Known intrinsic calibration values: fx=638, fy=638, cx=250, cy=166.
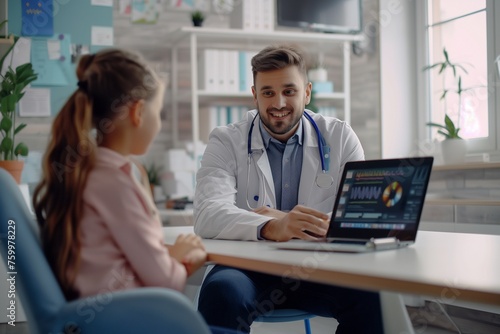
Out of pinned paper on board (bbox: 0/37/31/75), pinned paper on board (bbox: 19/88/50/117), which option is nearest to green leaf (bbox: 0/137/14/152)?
pinned paper on board (bbox: 19/88/50/117)

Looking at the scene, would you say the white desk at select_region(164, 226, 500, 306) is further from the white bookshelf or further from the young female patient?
the white bookshelf

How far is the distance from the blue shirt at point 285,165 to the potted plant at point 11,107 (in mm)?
1671

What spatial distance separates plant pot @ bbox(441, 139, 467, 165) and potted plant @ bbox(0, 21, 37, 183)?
2.24 metres

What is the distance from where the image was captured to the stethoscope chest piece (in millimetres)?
2056

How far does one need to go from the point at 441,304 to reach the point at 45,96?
8.24 feet

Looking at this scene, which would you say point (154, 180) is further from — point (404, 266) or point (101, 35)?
point (404, 266)

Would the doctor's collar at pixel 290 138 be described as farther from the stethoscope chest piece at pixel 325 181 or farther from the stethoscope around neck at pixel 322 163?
the stethoscope chest piece at pixel 325 181

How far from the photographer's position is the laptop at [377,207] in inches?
54.7

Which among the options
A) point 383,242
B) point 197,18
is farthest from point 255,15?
point 383,242

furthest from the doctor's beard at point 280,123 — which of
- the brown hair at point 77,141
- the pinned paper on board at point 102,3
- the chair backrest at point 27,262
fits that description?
the pinned paper on board at point 102,3

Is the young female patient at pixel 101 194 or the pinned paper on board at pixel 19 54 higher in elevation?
the pinned paper on board at pixel 19 54

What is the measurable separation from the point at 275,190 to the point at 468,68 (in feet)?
6.23

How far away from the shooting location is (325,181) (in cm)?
206

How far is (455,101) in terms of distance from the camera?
12.0 ft
